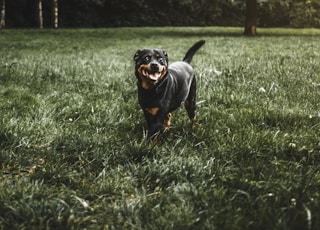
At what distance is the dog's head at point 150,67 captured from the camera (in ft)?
10.3

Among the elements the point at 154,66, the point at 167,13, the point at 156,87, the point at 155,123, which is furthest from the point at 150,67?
the point at 167,13

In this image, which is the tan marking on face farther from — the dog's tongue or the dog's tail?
the dog's tail

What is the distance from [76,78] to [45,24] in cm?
2556

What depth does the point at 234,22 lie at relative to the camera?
33.6 m

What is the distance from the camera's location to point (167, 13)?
32656 mm

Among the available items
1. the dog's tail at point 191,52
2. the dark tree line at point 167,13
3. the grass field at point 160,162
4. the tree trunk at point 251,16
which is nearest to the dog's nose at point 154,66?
the grass field at point 160,162

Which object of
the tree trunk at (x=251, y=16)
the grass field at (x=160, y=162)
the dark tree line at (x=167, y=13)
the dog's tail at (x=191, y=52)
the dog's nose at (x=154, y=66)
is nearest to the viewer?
the grass field at (x=160, y=162)

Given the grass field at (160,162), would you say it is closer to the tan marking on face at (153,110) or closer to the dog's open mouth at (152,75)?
the tan marking on face at (153,110)

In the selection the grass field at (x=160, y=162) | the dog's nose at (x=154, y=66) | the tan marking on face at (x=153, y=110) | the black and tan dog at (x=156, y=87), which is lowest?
the grass field at (x=160, y=162)

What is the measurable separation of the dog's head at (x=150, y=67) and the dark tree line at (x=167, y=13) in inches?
1098

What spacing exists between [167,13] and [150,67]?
3061 centimetres

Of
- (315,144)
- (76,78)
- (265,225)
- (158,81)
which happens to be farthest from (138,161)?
(76,78)

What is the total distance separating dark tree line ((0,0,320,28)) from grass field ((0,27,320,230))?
26.4 metres

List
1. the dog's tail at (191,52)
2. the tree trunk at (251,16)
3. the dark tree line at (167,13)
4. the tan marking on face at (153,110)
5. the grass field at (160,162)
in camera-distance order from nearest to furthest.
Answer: the grass field at (160,162), the tan marking on face at (153,110), the dog's tail at (191,52), the tree trunk at (251,16), the dark tree line at (167,13)
